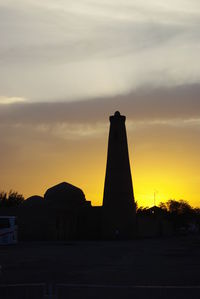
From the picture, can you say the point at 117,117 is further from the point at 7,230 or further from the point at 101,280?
the point at 101,280

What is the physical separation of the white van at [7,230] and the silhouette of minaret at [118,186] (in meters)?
14.7

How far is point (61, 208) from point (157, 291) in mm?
47383

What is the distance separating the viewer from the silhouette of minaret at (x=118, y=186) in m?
59.3

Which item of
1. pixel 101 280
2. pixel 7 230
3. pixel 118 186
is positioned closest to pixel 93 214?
pixel 118 186

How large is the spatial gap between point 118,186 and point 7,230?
16089mm

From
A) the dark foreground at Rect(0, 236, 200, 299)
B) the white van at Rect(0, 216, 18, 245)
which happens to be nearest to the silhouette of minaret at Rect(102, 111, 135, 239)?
the white van at Rect(0, 216, 18, 245)

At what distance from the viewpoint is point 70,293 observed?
44.9 ft

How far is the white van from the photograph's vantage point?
45.1 metres

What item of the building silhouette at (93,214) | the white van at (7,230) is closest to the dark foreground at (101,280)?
the white van at (7,230)

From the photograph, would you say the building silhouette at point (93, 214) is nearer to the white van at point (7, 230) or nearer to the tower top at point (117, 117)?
the tower top at point (117, 117)

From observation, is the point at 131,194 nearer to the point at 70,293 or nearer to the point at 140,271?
the point at 140,271

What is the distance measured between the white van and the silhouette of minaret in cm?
1467

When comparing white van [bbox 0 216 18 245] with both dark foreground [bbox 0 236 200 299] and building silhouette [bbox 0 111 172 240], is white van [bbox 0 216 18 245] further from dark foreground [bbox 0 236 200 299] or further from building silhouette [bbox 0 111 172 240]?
dark foreground [bbox 0 236 200 299]

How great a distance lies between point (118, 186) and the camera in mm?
59469
